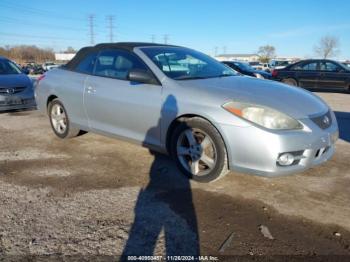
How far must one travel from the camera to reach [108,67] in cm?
472

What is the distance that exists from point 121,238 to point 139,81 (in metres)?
A: 2.01

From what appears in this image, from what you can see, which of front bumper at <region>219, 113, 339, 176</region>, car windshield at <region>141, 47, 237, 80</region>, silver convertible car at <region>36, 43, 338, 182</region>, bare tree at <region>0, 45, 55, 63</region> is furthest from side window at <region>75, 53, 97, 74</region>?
bare tree at <region>0, 45, 55, 63</region>

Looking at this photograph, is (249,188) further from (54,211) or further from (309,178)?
(54,211)

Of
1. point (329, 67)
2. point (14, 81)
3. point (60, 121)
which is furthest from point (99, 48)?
point (329, 67)

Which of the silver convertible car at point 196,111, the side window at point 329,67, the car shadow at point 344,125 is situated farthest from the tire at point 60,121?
the side window at point 329,67

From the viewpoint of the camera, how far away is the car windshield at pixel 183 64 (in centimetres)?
420

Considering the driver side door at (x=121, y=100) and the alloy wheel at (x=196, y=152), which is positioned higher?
the driver side door at (x=121, y=100)

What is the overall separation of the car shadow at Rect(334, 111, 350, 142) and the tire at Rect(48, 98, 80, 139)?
470cm

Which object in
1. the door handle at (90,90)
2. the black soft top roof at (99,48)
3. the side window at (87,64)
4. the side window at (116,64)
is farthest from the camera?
the side window at (87,64)

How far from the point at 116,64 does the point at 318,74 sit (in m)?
11.9

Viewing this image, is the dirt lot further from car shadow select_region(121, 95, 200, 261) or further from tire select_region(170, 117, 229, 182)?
tire select_region(170, 117, 229, 182)

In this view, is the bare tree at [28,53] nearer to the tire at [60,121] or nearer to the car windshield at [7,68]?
the car windshield at [7,68]

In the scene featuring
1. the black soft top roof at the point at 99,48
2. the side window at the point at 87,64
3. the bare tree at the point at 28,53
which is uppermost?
the bare tree at the point at 28,53

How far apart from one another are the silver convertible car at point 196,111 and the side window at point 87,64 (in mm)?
19
